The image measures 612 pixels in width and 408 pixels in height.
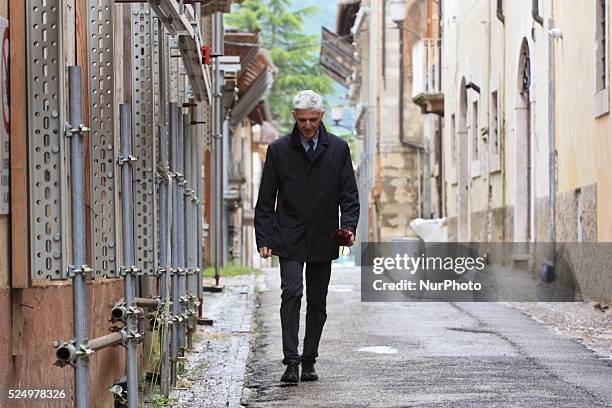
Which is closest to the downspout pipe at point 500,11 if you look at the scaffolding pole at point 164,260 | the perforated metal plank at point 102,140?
the scaffolding pole at point 164,260

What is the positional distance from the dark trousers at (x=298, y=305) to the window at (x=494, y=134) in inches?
689

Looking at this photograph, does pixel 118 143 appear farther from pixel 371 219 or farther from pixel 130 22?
pixel 371 219

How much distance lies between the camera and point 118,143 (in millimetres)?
7457

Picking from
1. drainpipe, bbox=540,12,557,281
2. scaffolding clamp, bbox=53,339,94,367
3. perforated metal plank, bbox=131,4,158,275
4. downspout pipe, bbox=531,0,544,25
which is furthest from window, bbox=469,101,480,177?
scaffolding clamp, bbox=53,339,94,367

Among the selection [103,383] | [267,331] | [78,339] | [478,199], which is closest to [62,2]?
[78,339]

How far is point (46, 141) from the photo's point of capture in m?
5.82

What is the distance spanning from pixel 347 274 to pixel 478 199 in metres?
4.35

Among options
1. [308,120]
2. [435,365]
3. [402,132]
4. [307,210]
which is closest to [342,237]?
[307,210]

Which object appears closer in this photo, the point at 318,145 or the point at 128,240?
the point at 128,240

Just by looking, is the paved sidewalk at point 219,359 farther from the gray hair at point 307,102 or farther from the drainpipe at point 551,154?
the drainpipe at point 551,154

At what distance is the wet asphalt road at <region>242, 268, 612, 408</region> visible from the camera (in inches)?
332

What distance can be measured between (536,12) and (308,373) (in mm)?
13298

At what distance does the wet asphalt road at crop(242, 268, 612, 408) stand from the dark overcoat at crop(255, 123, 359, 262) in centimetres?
90

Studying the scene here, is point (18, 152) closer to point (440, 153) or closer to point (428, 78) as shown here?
point (428, 78)
